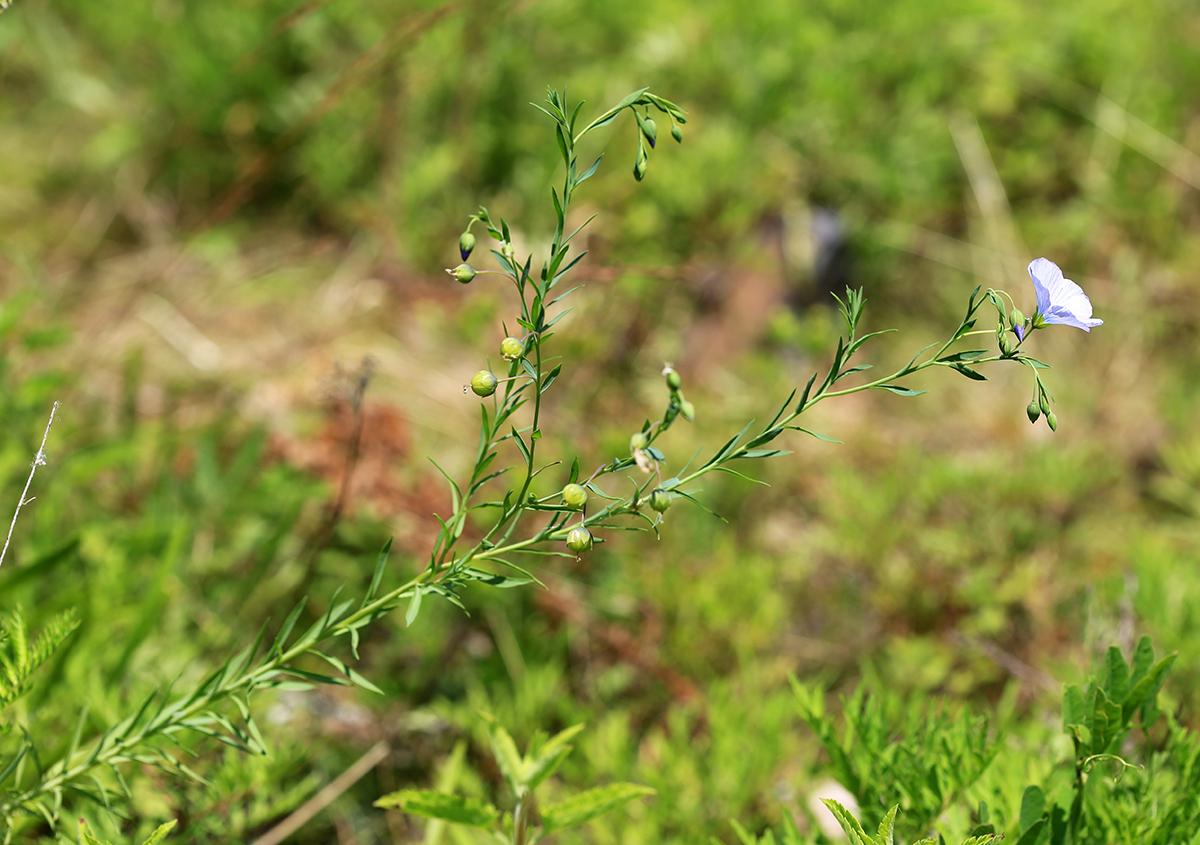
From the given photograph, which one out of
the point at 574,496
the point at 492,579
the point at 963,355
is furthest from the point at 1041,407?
the point at 492,579

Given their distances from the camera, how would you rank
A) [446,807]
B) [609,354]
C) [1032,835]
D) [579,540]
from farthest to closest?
1. [609,354]
2. [446,807]
3. [1032,835]
4. [579,540]

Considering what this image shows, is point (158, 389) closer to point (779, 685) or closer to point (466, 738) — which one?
point (466, 738)

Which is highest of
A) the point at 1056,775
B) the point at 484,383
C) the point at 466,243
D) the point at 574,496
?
the point at 466,243

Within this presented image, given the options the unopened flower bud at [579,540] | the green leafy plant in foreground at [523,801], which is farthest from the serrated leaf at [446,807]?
the unopened flower bud at [579,540]

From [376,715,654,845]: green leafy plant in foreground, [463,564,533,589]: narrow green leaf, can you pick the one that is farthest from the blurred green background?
[463,564,533,589]: narrow green leaf

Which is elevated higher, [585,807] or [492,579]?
[492,579]

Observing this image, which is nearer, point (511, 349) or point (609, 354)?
point (511, 349)

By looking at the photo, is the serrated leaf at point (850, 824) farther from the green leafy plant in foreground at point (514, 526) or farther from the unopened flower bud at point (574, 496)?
the unopened flower bud at point (574, 496)

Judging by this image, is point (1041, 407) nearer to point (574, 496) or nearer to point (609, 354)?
point (574, 496)
